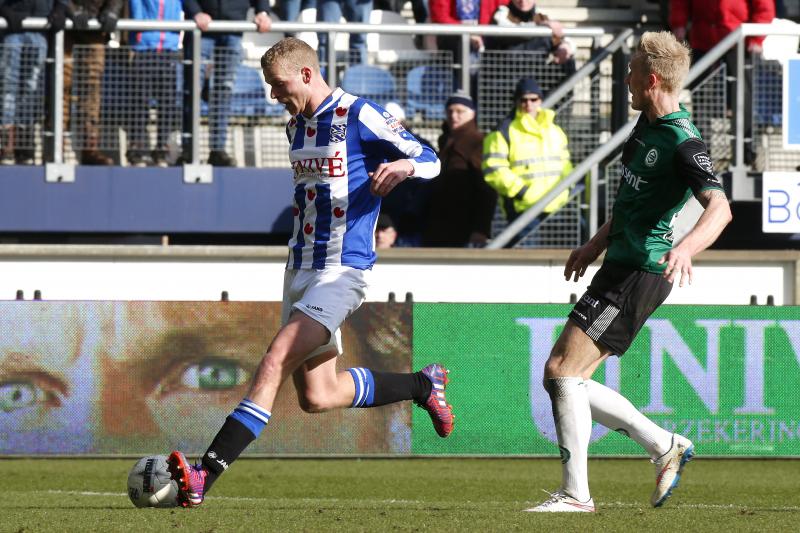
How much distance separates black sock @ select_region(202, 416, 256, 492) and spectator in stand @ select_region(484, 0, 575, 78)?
26.3 feet

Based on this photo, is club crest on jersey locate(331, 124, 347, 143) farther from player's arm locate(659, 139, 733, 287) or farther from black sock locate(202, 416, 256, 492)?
player's arm locate(659, 139, 733, 287)

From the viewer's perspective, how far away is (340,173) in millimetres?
7117

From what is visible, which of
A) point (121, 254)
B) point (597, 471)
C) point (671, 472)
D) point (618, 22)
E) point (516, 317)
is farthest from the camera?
point (618, 22)

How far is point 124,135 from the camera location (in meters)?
13.6

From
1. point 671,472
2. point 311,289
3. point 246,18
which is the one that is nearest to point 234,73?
point 246,18

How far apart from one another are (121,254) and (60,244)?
773 millimetres

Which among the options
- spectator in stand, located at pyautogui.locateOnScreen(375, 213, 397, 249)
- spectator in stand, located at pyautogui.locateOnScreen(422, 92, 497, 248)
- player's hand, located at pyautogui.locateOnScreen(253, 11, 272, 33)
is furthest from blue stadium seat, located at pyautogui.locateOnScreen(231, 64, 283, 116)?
spectator in stand, located at pyautogui.locateOnScreen(422, 92, 497, 248)

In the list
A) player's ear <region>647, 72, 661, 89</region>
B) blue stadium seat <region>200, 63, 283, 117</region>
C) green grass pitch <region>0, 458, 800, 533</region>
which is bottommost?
green grass pitch <region>0, 458, 800, 533</region>

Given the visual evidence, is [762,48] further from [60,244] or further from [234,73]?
[60,244]

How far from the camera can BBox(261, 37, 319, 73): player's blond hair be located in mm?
6988

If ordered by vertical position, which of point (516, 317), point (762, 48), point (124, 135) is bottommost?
point (516, 317)

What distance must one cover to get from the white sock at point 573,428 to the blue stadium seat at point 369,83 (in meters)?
7.04

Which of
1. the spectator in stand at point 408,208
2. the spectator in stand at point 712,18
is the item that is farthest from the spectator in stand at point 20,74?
the spectator in stand at point 712,18

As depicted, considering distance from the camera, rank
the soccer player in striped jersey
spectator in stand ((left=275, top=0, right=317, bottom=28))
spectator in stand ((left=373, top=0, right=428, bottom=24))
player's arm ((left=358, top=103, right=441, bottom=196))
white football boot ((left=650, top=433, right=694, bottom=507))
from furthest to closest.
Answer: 1. spectator in stand ((left=373, top=0, right=428, bottom=24))
2. spectator in stand ((left=275, top=0, right=317, bottom=28))
3. player's arm ((left=358, top=103, right=441, bottom=196))
4. the soccer player in striped jersey
5. white football boot ((left=650, top=433, right=694, bottom=507))
